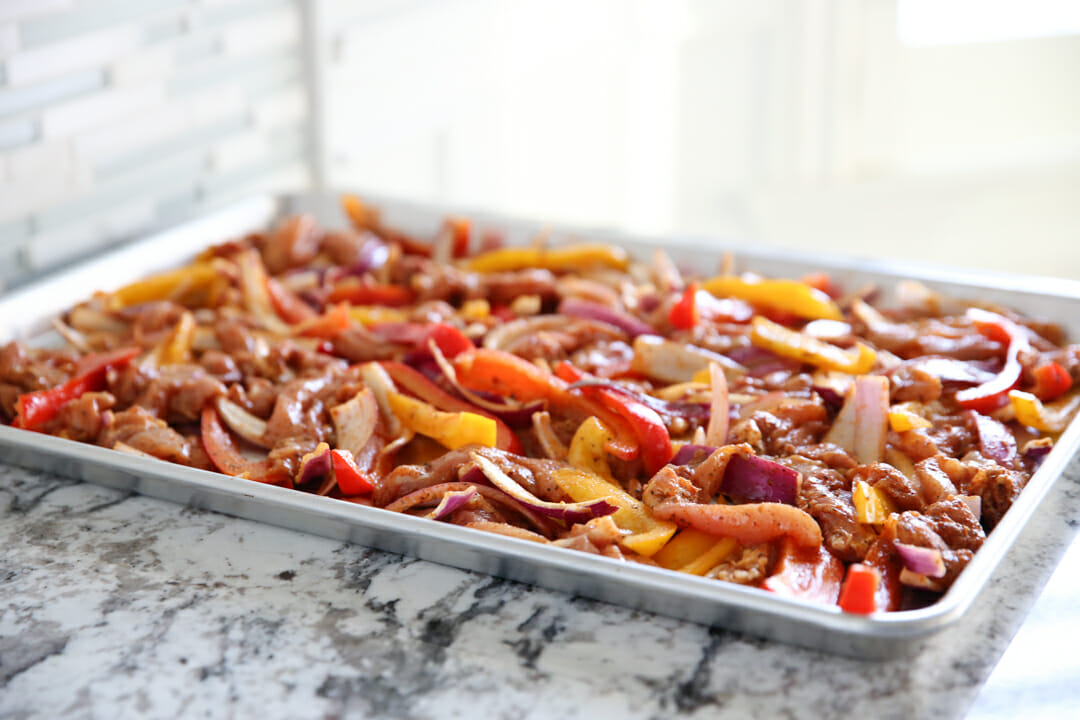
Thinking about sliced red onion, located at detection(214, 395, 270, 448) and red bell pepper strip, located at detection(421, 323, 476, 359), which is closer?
sliced red onion, located at detection(214, 395, 270, 448)

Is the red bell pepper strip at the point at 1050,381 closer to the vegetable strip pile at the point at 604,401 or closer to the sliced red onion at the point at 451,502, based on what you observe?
the vegetable strip pile at the point at 604,401

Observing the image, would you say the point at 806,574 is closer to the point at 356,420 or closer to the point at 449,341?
the point at 356,420

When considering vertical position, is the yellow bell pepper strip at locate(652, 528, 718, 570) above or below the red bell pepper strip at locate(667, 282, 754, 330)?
below

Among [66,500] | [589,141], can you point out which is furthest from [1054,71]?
[66,500]

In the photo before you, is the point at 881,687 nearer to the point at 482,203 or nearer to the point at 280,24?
the point at 280,24

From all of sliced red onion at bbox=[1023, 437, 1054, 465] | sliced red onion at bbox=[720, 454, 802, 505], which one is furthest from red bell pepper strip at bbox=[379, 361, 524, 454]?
sliced red onion at bbox=[1023, 437, 1054, 465]

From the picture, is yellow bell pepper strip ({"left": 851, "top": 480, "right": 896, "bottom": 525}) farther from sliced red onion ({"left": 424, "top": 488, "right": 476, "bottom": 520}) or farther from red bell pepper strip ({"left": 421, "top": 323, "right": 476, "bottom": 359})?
red bell pepper strip ({"left": 421, "top": 323, "right": 476, "bottom": 359})
